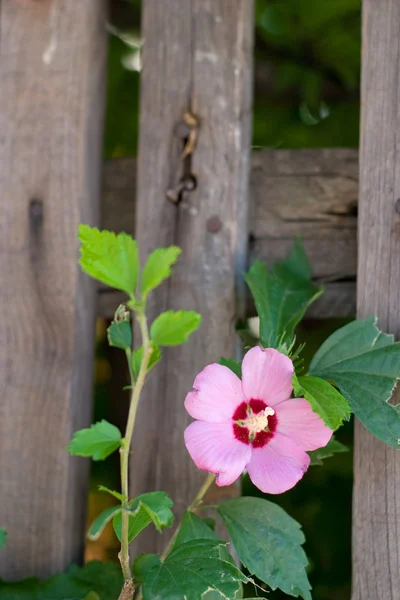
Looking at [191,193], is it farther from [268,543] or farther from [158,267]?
[268,543]

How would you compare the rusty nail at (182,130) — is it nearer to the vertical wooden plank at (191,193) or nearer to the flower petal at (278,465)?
the vertical wooden plank at (191,193)

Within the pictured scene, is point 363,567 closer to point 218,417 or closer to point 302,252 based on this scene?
point 218,417

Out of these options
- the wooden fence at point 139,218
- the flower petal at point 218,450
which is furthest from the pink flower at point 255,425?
the wooden fence at point 139,218

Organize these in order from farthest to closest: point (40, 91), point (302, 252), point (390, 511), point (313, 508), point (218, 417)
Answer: point (313, 508) < point (40, 91) < point (302, 252) < point (390, 511) < point (218, 417)

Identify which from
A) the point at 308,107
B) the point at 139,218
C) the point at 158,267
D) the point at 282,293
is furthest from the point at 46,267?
the point at 308,107

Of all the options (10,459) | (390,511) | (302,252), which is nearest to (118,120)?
(302,252)

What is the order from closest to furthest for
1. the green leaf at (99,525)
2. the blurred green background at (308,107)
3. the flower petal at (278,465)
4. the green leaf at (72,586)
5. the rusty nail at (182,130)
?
the green leaf at (99,525)
the flower petal at (278,465)
the green leaf at (72,586)
the rusty nail at (182,130)
the blurred green background at (308,107)
